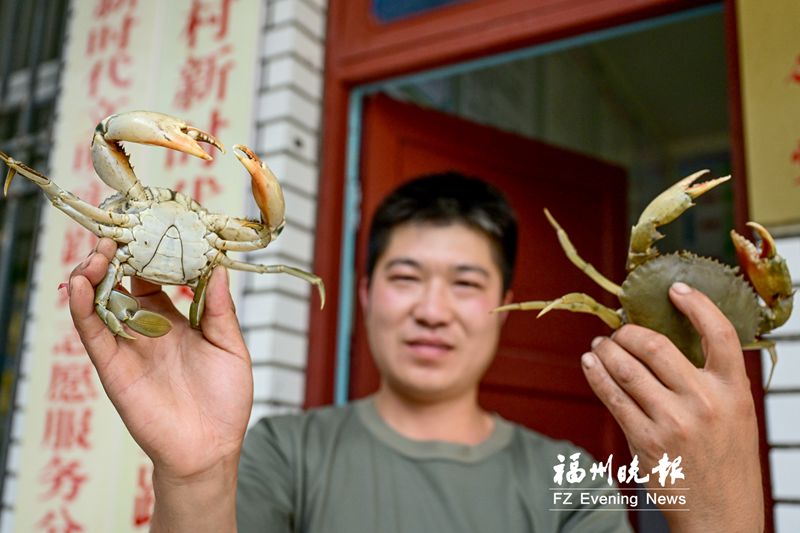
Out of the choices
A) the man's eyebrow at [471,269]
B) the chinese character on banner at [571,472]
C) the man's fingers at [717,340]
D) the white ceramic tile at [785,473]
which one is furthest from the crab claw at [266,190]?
the white ceramic tile at [785,473]

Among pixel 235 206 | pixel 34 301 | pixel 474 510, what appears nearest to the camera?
pixel 474 510

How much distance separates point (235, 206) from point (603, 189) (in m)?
1.89

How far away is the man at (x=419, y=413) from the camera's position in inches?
46.9

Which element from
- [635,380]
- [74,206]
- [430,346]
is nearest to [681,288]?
[635,380]

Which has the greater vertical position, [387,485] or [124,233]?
[124,233]

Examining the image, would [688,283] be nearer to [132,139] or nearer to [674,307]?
[674,307]

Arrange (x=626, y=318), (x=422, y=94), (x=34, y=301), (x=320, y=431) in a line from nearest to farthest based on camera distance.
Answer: (x=626, y=318), (x=320, y=431), (x=34, y=301), (x=422, y=94)

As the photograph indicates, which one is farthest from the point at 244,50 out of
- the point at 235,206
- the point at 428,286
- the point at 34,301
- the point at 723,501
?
the point at 723,501

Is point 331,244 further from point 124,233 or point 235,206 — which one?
point 124,233

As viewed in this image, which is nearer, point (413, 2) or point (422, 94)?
point (413, 2)

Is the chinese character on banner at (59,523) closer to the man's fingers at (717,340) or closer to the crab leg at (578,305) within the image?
the crab leg at (578,305)

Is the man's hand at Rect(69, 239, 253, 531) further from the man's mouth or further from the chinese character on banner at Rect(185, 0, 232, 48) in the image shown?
the chinese character on banner at Rect(185, 0, 232, 48)

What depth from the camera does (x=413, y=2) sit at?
278cm

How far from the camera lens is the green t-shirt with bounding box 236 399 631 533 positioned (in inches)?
67.4
